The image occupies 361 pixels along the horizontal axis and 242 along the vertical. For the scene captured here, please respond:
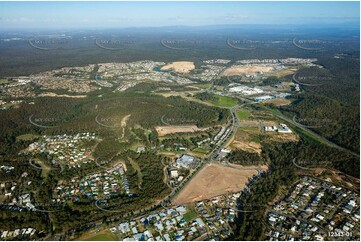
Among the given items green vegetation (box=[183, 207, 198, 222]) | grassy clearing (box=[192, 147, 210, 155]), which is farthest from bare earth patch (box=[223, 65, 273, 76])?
green vegetation (box=[183, 207, 198, 222])

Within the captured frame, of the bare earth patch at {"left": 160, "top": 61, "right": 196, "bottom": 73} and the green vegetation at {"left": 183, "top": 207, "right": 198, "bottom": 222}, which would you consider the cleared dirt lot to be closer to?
the green vegetation at {"left": 183, "top": 207, "right": 198, "bottom": 222}

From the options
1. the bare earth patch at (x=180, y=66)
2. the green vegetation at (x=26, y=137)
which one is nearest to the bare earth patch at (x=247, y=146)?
the green vegetation at (x=26, y=137)

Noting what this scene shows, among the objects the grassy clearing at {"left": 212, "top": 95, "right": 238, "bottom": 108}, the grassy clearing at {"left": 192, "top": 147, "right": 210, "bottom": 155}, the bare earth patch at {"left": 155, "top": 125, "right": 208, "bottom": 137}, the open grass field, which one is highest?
the grassy clearing at {"left": 212, "top": 95, "right": 238, "bottom": 108}

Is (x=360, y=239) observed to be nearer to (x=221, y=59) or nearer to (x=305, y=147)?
(x=305, y=147)

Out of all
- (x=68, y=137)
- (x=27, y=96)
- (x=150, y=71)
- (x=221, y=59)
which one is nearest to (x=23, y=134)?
(x=68, y=137)

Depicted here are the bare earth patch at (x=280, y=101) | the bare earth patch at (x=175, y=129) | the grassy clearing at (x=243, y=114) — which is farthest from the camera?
the bare earth patch at (x=280, y=101)

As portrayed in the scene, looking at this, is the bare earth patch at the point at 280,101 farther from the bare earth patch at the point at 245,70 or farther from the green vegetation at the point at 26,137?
the green vegetation at the point at 26,137

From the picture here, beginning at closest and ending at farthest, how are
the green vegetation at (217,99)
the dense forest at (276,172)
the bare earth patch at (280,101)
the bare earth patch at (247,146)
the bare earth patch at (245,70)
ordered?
the dense forest at (276,172) → the bare earth patch at (247,146) → the bare earth patch at (280,101) → the green vegetation at (217,99) → the bare earth patch at (245,70)
